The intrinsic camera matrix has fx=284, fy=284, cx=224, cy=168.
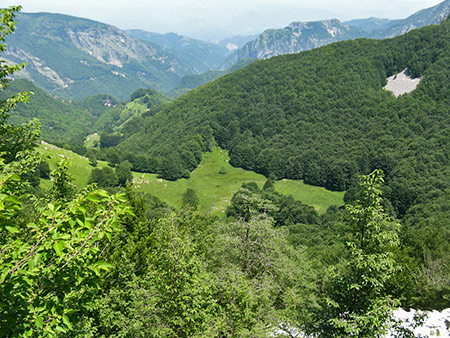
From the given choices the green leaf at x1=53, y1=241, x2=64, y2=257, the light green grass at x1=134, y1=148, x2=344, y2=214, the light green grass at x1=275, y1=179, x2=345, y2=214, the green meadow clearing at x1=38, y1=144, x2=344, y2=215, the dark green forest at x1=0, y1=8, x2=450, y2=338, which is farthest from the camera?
the light green grass at x1=275, y1=179, x2=345, y2=214

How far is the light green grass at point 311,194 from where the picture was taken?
456 feet

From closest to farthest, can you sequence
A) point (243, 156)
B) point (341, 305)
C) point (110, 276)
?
point (341, 305)
point (110, 276)
point (243, 156)

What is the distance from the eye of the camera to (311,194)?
149 metres

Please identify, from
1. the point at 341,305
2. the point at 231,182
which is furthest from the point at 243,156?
the point at 341,305

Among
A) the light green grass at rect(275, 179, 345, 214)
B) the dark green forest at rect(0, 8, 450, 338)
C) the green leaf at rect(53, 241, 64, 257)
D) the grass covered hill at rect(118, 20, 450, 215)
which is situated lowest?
the light green grass at rect(275, 179, 345, 214)

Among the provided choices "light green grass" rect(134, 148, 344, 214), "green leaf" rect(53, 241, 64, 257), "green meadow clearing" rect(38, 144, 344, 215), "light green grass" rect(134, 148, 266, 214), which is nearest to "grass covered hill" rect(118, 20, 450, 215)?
"light green grass" rect(134, 148, 344, 214)

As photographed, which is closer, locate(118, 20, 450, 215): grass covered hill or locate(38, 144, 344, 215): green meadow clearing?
locate(38, 144, 344, 215): green meadow clearing

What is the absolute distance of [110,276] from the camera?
21.4 m

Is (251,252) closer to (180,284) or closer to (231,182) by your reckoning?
(180,284)

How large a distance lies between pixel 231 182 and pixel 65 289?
158 m

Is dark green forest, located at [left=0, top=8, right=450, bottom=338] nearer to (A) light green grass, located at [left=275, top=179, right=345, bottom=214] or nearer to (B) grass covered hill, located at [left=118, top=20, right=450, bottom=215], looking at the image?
(A) light green grass, located at [left=275, top=179, right=345, bottom=214]

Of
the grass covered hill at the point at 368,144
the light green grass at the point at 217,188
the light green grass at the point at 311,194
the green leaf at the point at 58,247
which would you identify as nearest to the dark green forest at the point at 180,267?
the green leaf at the point at 58,247

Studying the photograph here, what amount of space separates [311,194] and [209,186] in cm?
5493

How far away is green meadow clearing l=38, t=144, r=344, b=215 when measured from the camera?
134125mm
